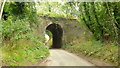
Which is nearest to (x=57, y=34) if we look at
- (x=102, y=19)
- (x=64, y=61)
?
(x=102, y=19)

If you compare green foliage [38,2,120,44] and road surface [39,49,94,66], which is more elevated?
green foliage [38,2,120,44]

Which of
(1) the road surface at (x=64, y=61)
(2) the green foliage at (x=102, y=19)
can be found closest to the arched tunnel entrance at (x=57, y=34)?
(2) the green foliage at (x=102, y=19)

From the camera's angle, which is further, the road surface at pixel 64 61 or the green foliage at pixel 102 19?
the green foliage at pixel 102 19

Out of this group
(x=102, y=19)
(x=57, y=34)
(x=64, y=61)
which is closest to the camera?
(x=64, y=61)

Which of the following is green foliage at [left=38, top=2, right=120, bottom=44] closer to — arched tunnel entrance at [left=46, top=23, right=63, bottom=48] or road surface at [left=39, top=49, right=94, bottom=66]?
road surface at [left=39, top=49, right=94, bottom=66]

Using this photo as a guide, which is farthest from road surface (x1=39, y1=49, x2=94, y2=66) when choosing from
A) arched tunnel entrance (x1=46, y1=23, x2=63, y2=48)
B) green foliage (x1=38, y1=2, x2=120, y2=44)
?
arched tunnel entrance (x1=46, y1=23, x2=63, y2=48)

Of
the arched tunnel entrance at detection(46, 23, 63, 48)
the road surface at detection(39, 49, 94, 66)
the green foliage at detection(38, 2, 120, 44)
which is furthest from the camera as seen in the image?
the arched tunnel entrance at detection(46, 23, 63, 48)

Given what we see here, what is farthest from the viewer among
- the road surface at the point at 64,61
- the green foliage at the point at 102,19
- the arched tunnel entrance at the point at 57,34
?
the arched tunnel entrance at the point at 57,34

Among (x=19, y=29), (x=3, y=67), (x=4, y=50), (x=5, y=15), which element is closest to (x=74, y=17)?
(x=5, y=15)

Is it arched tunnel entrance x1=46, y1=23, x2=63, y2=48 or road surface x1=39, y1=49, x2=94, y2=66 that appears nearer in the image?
road surface x1=39, y1=49, x2=94, y2=66

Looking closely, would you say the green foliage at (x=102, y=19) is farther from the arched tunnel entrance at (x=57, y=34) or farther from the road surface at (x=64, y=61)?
the arched tunnel entrance at (x=57, y=34)

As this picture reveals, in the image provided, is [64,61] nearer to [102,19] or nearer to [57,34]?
[102,19]

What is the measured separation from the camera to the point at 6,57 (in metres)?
6.48

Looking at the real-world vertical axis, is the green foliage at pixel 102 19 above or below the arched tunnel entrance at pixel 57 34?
above
